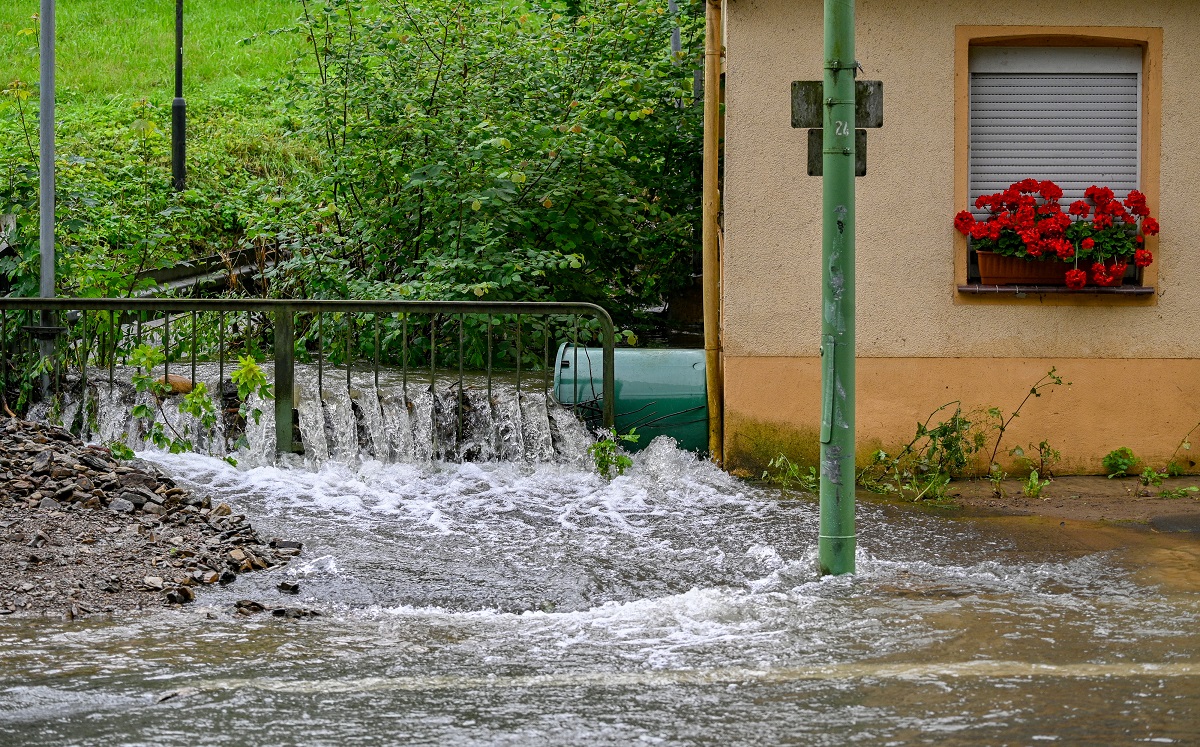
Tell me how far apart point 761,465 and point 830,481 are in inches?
121

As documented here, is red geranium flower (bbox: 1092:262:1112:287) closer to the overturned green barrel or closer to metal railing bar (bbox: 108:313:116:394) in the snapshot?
the overturned green barrel

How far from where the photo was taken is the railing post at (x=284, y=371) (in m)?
9.67

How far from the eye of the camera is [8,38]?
92.6 ft

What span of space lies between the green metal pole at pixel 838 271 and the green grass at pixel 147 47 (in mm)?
18841

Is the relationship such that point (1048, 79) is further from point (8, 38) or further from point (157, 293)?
point (8, 38)

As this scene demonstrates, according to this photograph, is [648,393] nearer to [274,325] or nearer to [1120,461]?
[274,325]

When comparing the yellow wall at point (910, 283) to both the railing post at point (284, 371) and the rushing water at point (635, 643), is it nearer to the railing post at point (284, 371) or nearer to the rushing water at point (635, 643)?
the rushing water at point (635, 643)

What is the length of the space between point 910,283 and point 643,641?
4788 millimetres

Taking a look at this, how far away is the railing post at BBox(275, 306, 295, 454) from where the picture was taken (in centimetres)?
967

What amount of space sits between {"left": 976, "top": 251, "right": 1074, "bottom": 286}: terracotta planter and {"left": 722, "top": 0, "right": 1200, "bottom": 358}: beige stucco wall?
0.20 metres

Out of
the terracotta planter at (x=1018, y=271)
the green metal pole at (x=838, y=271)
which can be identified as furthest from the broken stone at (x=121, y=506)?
the terracotta planter at (x=1018, y=271)

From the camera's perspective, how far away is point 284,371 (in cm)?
970

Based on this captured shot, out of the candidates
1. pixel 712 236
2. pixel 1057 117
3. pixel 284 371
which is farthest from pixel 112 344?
pixel 1057 117

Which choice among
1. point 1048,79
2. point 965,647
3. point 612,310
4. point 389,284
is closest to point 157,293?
point 389,284
